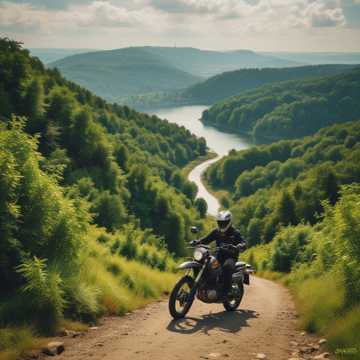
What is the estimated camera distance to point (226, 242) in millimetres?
13008

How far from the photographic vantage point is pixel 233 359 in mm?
8828

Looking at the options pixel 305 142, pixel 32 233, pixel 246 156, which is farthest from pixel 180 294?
pixel 305 142

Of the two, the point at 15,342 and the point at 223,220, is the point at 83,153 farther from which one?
the point at 15,342

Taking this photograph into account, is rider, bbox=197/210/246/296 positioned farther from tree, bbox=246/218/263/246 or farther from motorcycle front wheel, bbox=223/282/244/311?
tree, bbox=246/218/263/246

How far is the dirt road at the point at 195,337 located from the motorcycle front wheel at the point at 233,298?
0.21 m

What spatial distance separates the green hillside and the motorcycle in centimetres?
219

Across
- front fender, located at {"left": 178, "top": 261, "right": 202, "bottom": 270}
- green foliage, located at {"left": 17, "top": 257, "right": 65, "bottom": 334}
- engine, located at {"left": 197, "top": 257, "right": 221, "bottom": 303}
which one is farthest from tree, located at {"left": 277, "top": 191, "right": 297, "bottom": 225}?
green foliage, located at {"left": 17, "top": 257, "right": 65, "bottom": 334}

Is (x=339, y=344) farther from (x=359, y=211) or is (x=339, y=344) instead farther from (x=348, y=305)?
(x=359, y=211)

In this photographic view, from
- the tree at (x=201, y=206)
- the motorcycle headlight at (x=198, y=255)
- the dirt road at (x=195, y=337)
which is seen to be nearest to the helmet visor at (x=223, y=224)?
the motorcycle headlight at (x=198, y=255)

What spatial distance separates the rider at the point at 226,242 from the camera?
1253cm

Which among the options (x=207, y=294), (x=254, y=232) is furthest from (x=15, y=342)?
(x=254, y=232)

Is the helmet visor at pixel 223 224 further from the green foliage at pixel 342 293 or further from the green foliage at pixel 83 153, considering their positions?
the green foliage at pixel 83 153

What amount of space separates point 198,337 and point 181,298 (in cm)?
174

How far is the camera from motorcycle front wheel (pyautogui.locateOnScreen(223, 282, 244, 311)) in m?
12.8
